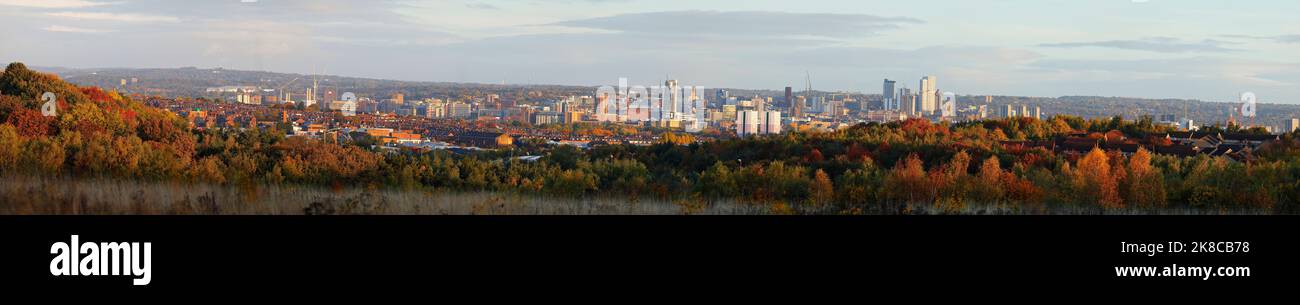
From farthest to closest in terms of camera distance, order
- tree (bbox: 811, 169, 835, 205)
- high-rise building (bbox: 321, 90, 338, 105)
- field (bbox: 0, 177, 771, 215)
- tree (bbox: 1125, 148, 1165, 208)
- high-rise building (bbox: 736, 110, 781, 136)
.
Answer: high-rise building (bbox: 321, 90, 338, 105) → high-rise building (bbox: 736, 110, 781, 136) → tree (bbox: 1125, 148, 1165, 208) → tree (bbox: 811, 169, 835, 205) → field (bbox: 0, 177, 771, 215)

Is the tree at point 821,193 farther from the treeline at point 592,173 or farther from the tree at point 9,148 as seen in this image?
the tree at point 9,148

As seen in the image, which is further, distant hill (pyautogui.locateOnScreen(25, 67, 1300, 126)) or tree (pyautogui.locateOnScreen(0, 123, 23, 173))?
distant hill (pyautogui.locateOnScreen(25, 67, 1300, 126))

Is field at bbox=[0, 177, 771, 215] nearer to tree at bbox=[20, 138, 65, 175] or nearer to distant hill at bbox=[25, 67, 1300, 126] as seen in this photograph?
tree at bbox=[20, 138, 65, 175]

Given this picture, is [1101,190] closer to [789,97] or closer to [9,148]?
[9,148]

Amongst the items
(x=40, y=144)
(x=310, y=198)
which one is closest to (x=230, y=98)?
(x=40, y=144)

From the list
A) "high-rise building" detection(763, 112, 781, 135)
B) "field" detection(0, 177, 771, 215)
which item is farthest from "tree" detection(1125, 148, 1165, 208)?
"high-rise building" detection(763, 112, 781, 135)
